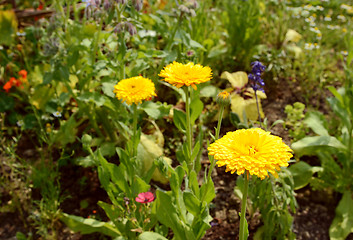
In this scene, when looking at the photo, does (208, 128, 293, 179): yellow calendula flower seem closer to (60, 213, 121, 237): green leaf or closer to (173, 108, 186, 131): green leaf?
(173, 108, 186, 131): green leaf

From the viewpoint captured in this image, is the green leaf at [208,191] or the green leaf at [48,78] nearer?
the green leaf at [208,191]

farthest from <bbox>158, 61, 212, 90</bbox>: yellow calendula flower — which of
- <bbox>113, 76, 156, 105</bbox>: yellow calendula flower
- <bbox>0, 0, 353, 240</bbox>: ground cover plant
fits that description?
<bbox>113, 76, 156, 105</bbox>: yellow calendula flower

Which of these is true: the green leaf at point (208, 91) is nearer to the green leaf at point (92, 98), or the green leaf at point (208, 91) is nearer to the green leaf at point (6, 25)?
the green leaf at point (92, 98)

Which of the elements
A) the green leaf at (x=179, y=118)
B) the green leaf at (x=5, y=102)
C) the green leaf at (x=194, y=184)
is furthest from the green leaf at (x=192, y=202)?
the green leaf at (x=5, y=102)

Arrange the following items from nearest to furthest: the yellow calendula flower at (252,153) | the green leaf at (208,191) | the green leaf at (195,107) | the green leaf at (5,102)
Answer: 1. the yellow calendula flower at (252,153)
2. the green leaf at (208,191)
3. the green leaf at (195,107)
4. the green leaf at (5,102)

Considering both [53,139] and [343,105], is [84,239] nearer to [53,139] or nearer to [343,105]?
[53,139]

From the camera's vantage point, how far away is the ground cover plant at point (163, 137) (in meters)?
1.61

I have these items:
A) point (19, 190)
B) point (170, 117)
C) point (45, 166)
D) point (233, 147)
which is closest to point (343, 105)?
point (170, 117)

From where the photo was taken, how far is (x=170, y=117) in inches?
106

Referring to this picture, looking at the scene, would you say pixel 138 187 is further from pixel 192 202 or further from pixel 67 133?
pixel 67 133

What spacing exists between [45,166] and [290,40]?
2711mm

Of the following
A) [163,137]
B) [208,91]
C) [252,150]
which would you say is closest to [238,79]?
[208,91]

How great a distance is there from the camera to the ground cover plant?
1606 mm

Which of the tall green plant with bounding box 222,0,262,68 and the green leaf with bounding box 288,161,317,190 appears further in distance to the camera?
the tall green plant with bounding box 222,0,262,68
